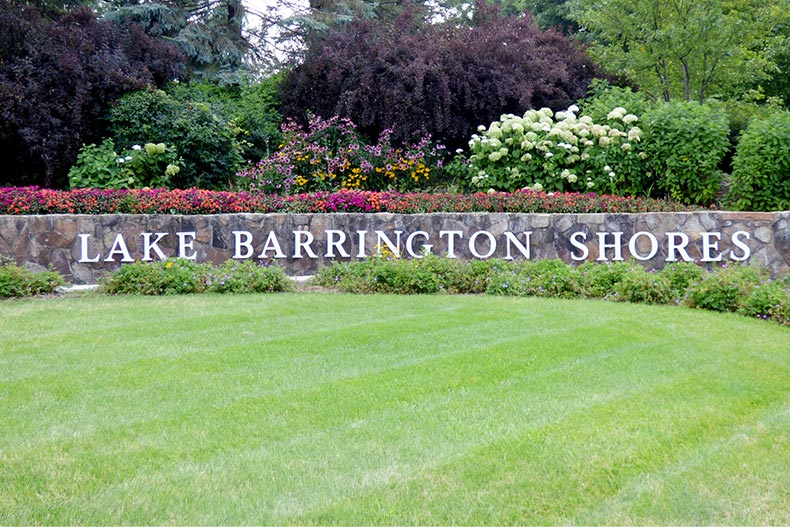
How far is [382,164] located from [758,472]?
1014 cm

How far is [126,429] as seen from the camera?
12.4 feet

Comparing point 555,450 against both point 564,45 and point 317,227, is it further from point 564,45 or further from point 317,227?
point 564,45

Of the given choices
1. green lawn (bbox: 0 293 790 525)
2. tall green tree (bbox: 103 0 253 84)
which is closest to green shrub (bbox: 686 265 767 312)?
green lawn (bbox: 0 293 790 525)

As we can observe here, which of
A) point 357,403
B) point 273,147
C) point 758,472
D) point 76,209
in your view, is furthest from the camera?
point 273,147

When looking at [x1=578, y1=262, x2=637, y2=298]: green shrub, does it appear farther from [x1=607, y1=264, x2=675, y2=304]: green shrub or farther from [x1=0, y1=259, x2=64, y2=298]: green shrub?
[x1=0, y1=259, x2=64, y2=298]: green shrub

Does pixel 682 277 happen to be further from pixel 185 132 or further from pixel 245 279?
pixel 185 132

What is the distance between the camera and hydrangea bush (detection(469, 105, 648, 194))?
11.6 meters

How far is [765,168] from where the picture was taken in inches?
414

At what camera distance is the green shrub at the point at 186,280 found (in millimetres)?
8312

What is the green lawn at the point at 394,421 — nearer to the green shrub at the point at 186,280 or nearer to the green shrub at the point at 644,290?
the green shrub at the point at 644,290

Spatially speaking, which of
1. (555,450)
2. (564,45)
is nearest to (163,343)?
(555,450)

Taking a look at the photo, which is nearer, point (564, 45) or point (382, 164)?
point (382, 164)

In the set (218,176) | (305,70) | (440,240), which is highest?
(305,70)

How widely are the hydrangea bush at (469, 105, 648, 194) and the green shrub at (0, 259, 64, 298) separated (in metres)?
6.35
